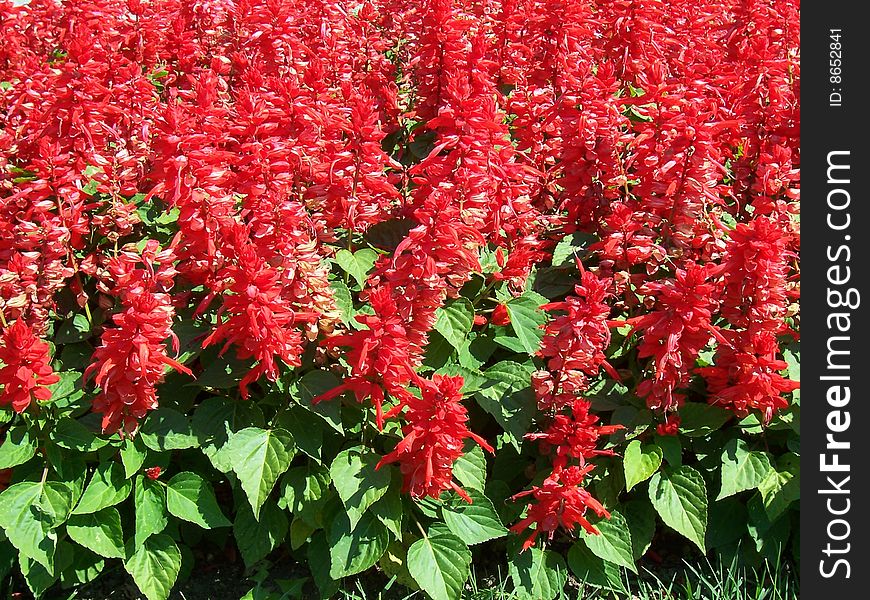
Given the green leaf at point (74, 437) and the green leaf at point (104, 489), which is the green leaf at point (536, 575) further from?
the green leaf at point (74, 437)

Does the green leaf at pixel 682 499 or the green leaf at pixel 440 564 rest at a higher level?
the green leaf at pixel 682 499

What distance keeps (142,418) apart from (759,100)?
8.52ft

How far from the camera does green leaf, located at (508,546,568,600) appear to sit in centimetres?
328

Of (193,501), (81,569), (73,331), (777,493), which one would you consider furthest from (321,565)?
(777,493)

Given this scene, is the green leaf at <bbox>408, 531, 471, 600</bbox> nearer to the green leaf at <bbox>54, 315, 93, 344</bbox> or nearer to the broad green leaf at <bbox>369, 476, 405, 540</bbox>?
the broad green leaf at <bbox>369, 476, 405, 540</bbox>

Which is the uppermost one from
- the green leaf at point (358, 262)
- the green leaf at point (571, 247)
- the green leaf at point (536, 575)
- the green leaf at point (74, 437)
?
the green leaf at point (571, 247)

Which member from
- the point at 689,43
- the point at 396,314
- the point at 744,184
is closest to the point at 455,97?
the point at 396,314

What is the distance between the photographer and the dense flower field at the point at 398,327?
9.55ft

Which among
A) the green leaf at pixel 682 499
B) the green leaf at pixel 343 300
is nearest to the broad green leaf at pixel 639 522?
the green leaf at pixel 682 499

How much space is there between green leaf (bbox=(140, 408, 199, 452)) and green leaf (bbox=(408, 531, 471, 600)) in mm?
827

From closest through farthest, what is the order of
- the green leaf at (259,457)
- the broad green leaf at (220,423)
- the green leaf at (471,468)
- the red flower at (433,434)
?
the red flower at (433,434) < the green leaf at (259,457) < the broad green leaf at (220,423) < the green leaf at (471,468)

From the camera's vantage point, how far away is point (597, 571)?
3.33 metres

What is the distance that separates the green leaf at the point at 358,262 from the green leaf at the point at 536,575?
1.13 metres

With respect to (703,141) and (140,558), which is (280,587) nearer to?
(140,558)
